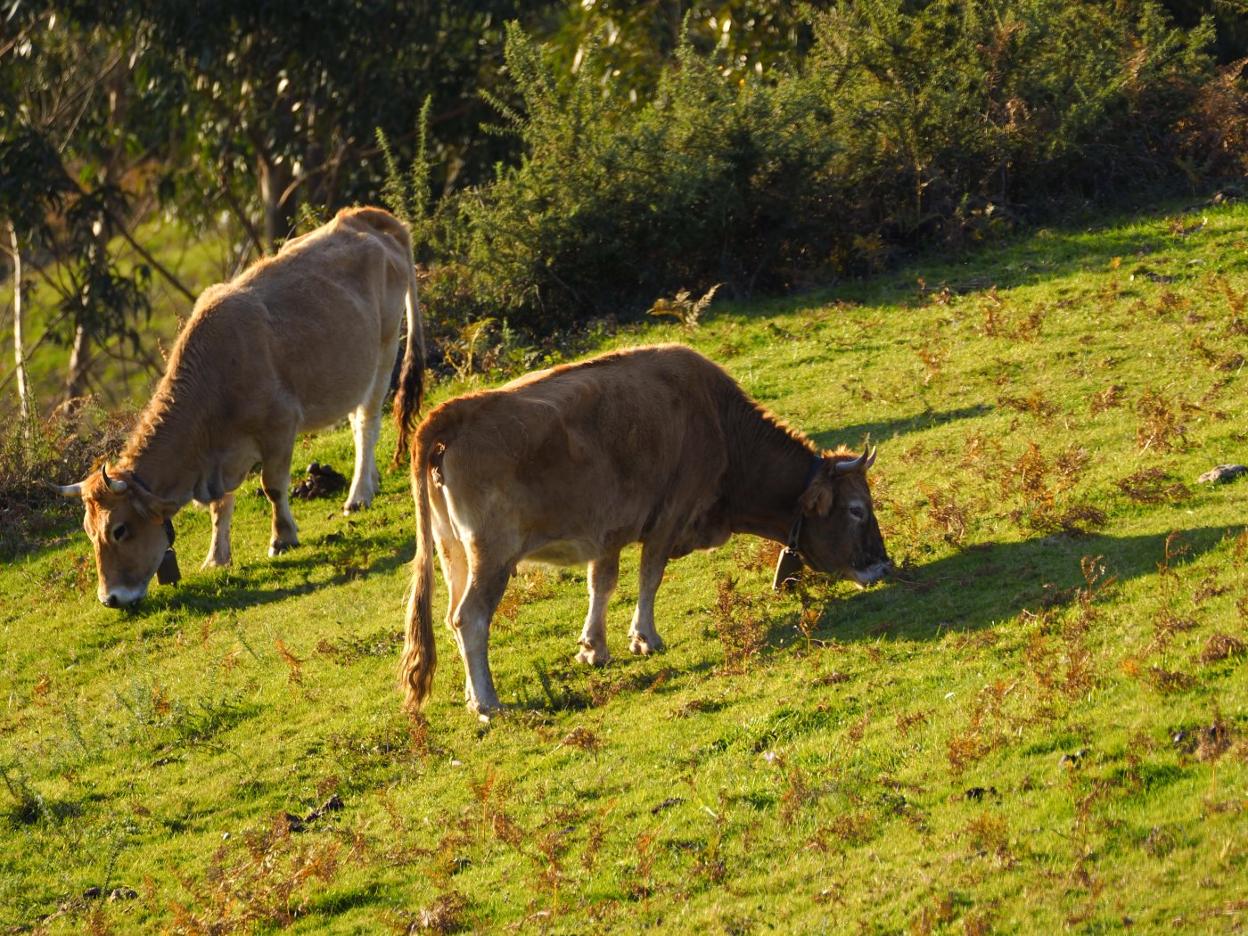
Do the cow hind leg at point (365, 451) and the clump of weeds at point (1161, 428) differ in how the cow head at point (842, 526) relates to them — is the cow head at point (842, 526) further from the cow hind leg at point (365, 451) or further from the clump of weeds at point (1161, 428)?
the cow hind leg at point (365, 451)

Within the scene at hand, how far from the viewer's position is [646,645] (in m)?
11.2

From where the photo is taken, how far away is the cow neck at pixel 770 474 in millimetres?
11859

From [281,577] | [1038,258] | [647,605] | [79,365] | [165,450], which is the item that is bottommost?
[79,365]

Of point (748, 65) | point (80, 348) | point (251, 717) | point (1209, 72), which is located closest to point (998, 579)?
point (251, 717)

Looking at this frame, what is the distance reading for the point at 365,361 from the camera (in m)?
16.1

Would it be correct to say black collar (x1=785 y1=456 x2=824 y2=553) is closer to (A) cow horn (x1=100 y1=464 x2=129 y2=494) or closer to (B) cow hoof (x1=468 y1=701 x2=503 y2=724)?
(B) cow hoof (x1=468 y1=701 x2=503 y2=724)

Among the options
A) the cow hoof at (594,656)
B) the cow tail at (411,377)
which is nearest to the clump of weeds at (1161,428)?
the cow hoof at (594,656)

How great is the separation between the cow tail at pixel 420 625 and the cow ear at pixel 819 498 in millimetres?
2737

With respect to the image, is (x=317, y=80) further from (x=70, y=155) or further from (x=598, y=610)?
(x=598, y=610)

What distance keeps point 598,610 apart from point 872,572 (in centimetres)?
189

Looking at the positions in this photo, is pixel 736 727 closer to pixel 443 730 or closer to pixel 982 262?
pixel 443 730

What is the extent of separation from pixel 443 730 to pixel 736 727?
2010mm

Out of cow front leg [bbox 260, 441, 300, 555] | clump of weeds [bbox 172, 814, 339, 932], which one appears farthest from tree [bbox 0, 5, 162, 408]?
clump of weeds [bbox 172, 814, 339, 932]

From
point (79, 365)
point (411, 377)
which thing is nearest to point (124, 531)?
point (411, 377)
